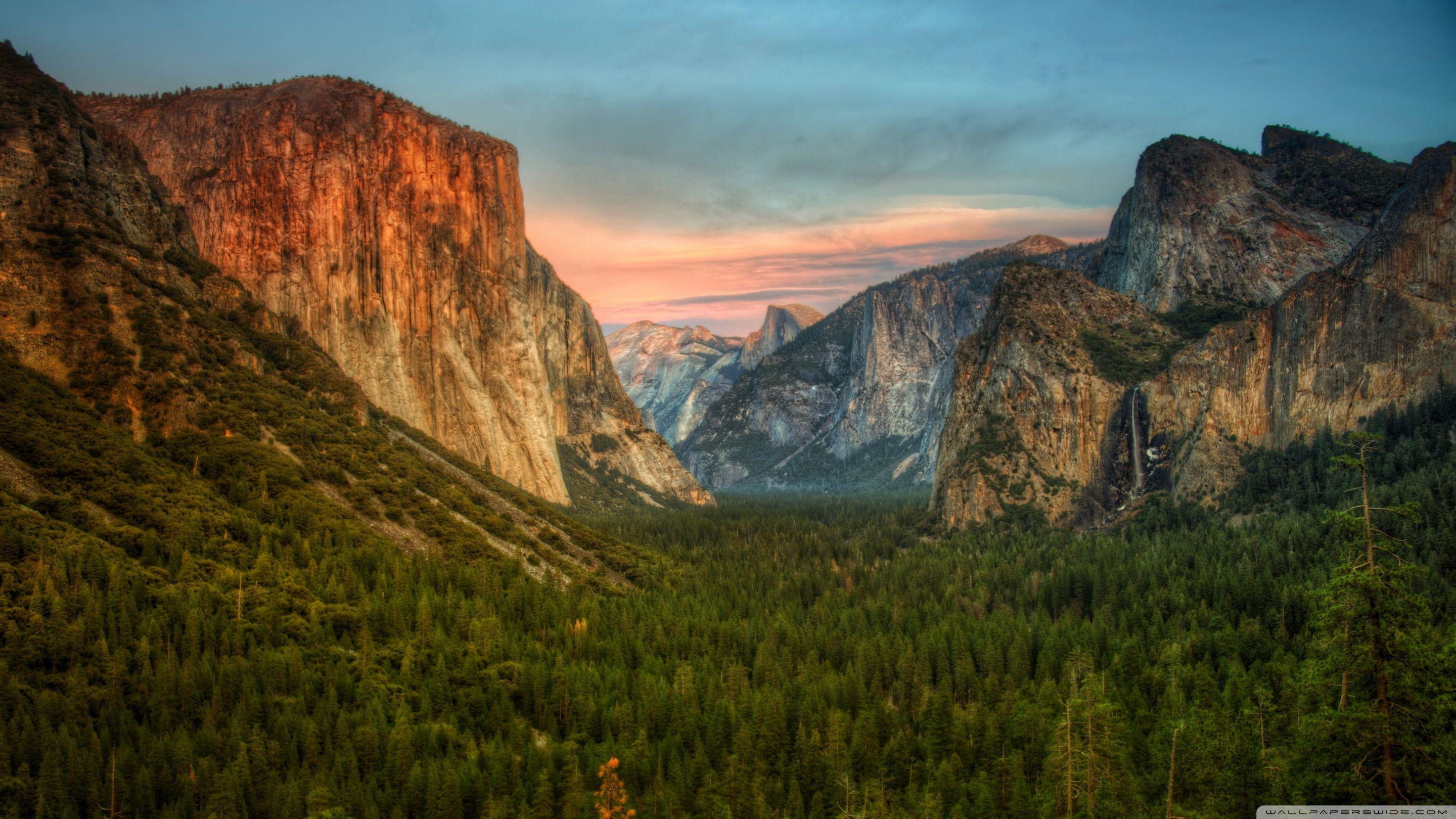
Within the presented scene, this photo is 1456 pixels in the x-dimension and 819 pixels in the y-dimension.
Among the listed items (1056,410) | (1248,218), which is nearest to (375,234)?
(1056,410)

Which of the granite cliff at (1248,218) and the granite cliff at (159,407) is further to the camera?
the granite cliff at (1248,218)

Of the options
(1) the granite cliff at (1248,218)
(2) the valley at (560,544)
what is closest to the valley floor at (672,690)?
(2) the valley at (560,544)

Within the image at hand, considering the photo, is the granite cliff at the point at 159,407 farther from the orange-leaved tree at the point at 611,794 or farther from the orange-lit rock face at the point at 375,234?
the orange-leaved tree at the point at 611,794

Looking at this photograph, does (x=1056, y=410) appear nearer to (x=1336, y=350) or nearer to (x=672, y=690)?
(x=1336, y=350)

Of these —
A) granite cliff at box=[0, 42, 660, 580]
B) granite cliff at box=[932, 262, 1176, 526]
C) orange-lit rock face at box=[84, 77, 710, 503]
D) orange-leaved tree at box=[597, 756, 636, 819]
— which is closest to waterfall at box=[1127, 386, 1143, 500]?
granite cliff at box=[932, 262, 1176, 526]

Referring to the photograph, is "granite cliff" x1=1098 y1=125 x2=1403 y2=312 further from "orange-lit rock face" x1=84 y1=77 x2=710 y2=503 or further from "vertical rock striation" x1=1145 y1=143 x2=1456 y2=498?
"orange-lit rock face" x1=84 y1=77 x2=710 y2=503

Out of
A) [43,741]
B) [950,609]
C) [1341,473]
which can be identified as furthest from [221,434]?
[1341,473]

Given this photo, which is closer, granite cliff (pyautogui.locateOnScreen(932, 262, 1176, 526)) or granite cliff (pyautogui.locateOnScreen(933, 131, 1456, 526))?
granite cliff (pyautogui.locateOnScreen(933, 131, 1456, 526))
